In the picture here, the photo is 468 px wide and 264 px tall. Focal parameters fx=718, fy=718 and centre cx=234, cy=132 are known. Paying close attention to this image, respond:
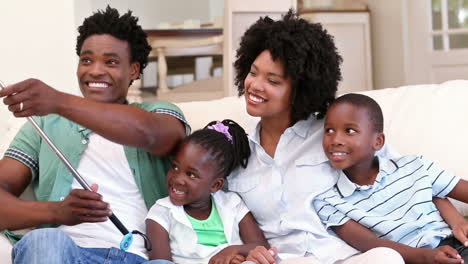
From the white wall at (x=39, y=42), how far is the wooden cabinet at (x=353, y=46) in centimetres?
Result: 307

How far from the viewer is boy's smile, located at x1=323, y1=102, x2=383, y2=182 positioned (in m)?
1.75

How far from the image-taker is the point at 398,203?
1.76 meters

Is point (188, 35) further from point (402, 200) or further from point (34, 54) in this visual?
point (402, 200)

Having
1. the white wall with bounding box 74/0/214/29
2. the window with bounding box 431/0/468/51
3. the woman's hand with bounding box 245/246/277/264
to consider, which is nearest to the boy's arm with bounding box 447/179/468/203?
the woman's hand with bounding box 245/246/277/264

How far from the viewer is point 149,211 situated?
1776 mm

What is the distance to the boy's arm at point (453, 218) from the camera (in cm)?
170

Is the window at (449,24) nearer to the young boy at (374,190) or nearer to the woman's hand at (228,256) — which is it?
the young boy at (374,190)

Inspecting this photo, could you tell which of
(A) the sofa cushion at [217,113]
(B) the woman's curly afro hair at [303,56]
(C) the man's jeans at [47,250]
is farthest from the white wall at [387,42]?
(C) the man's jeans at [47,250]

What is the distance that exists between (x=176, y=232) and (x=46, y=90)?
514 millimetres

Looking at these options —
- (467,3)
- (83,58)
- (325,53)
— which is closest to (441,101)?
(325,53)

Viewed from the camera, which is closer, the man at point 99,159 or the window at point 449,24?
the man at point 99,159

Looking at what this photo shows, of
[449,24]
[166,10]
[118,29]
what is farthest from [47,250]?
[166,10]

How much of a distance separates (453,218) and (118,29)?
99 cm

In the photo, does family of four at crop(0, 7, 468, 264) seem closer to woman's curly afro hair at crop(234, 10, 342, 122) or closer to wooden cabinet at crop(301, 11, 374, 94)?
woman's curly afro hair at crop(234, 10, 342, 122)
